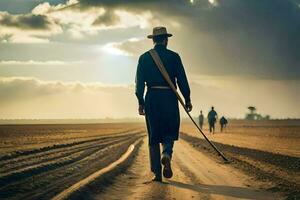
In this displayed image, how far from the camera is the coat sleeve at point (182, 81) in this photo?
879cm

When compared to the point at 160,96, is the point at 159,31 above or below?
above

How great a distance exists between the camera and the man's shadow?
709 cm

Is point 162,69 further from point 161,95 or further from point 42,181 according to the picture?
point 42,181

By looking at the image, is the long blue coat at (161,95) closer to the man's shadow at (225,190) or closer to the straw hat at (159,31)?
the straw hat at (159,31)

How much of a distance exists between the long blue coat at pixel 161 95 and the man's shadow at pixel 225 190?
887mm

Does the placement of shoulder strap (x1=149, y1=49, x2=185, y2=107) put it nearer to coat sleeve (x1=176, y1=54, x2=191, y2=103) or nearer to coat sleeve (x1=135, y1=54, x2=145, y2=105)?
coat sleeve (x1=176, y1=54, x2=191, y2=103)

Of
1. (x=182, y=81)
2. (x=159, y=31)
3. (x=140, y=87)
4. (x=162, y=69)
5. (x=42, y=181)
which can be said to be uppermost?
(x=159, y=31)

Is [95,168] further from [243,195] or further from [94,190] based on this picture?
[243,195]

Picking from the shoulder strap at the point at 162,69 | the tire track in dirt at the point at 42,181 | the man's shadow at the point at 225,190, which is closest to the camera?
the tire track in dirt at the point at 42,181

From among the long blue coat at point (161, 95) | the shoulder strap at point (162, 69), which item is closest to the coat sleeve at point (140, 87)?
the long blue coat at point (161, 95)

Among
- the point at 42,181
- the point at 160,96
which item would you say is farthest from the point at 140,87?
the point at 42,181

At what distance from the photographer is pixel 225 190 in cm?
755

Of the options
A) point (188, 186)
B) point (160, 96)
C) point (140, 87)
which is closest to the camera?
point (188, 186)

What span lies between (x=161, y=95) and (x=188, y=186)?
1.61 m
